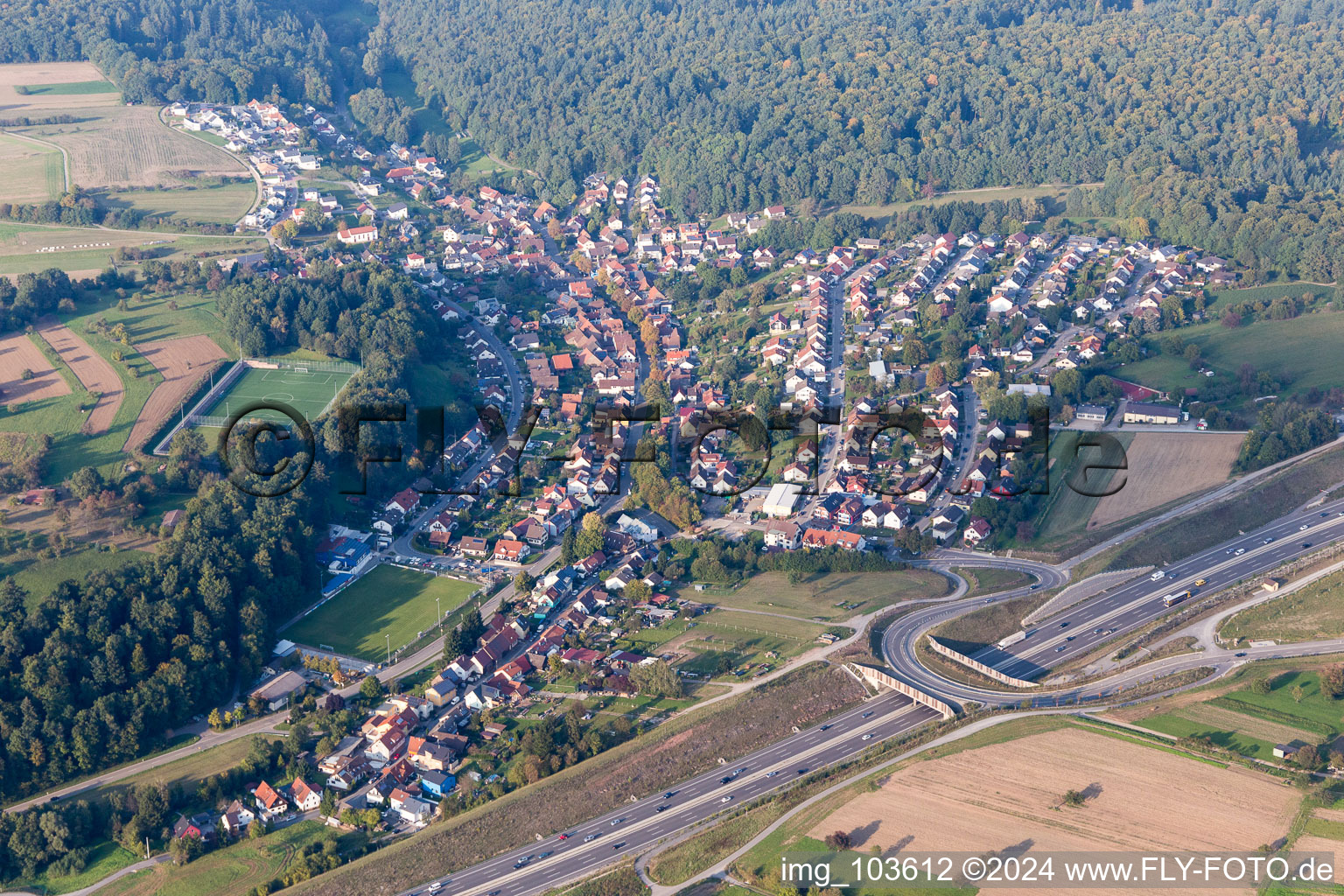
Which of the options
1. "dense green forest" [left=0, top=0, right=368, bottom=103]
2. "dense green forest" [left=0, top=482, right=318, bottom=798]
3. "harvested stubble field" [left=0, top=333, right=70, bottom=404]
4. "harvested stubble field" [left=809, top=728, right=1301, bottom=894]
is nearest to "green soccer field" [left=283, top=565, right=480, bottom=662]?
"dense green forest" [left=0, top=482, right=318, bottom=798]

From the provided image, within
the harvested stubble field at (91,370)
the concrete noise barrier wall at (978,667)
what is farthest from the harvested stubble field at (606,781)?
the harvested stubble field at (91,370)

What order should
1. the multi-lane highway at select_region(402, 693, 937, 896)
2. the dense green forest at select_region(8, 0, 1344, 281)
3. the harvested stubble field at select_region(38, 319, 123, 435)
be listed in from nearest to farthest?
the multi-lane highway at select_region(402, 693, 937, 896) → the harvested stubble field at select_region(38, 319, 123, 435) → the dense green forest at select_region(8, 0, 1344, 281)

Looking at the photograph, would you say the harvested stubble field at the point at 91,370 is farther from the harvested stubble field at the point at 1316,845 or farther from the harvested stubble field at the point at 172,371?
the harvested stubble field at the point at 1316,845

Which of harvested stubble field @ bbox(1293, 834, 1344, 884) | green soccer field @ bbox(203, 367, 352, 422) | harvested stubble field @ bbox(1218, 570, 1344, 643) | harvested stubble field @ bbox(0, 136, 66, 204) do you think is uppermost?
harvested stubble field @ bbox(0, 136, 66, 204)

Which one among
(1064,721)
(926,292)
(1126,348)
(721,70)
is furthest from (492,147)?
(1064,721)

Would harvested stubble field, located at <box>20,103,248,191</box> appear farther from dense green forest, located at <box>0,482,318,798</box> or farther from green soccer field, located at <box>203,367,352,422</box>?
dense green forest, located at <box>0,482,318,798</box>

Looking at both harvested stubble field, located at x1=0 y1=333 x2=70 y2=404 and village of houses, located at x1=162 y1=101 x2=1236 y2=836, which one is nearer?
village of houses, located at x1=162 y1=101 x2=1236 y2=836
